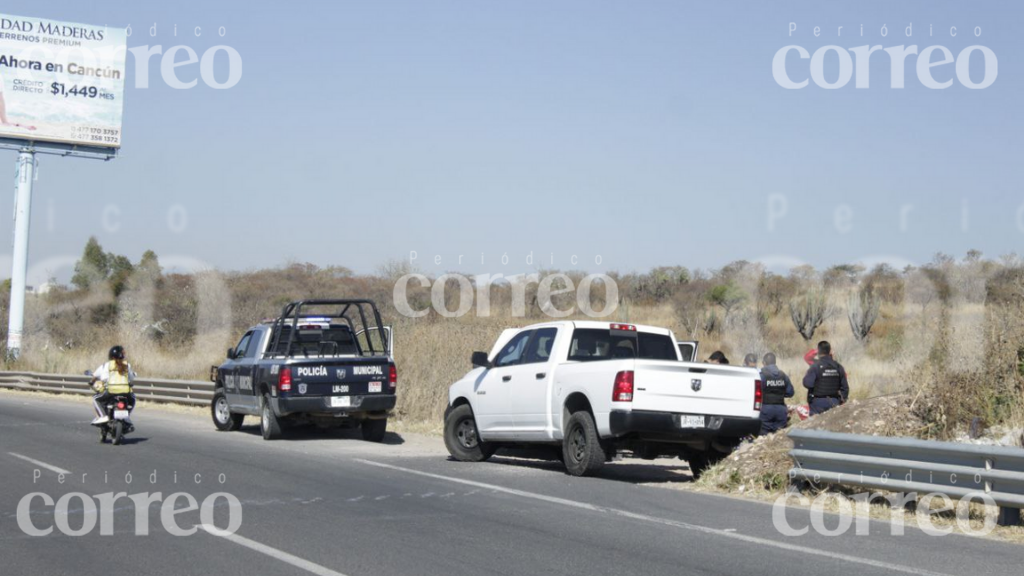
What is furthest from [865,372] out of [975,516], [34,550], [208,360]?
[34,550]

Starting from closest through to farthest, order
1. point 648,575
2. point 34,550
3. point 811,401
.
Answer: point 648,575 → point 34,550 → point 811,401

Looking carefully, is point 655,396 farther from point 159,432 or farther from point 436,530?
point 159,432

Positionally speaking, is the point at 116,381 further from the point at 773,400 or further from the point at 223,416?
the point at 773,400

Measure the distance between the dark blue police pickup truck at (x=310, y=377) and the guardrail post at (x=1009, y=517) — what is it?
10.7m

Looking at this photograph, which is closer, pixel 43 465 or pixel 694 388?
pixel 694 388

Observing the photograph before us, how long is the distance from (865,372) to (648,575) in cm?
2238

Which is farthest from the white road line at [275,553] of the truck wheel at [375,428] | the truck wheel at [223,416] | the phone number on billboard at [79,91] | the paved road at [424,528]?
the phone number on billboard at [79,91]

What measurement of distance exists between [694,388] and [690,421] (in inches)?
15.3

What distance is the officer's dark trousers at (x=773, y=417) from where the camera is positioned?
1667 cm

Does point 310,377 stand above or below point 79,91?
below

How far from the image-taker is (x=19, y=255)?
4666 centimetres

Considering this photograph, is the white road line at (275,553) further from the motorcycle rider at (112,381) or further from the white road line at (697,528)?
the motorcycle rider at (112,381)

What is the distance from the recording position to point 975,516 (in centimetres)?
1052

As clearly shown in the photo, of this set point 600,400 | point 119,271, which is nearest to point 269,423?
point 600,400
